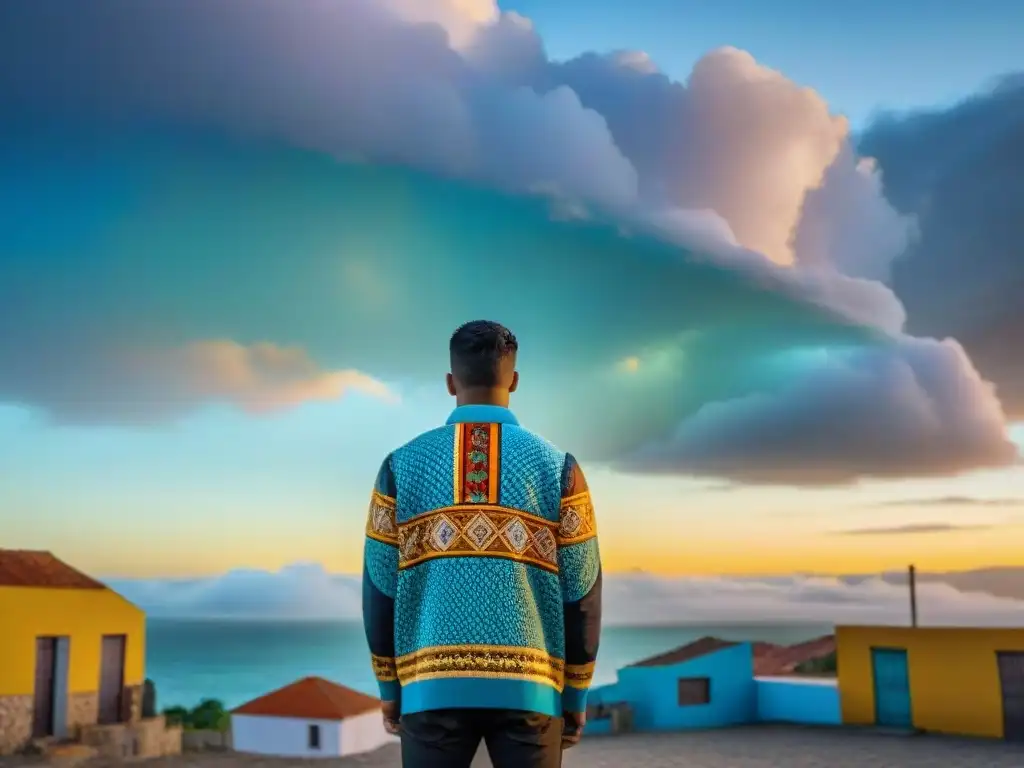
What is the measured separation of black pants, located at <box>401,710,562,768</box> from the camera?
217 cm

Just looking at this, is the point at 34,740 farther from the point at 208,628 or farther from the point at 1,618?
the point at 208,628

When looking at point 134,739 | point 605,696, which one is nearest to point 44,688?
point 134,739

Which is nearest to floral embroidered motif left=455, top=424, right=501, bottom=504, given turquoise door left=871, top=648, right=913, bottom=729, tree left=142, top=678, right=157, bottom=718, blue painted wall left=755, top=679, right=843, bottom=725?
tree left=142, top=678, right=157, bottom=718

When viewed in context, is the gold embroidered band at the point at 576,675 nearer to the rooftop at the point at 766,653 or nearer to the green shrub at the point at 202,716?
the rooftop at the point at 766,653

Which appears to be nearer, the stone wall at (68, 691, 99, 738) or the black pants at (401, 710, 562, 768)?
the black pants at (401, 710, 562, 768)

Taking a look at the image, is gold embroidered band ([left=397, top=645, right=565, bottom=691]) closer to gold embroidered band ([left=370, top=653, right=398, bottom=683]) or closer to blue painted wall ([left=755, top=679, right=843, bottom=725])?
gold embroidered band ([left=370, top=653, right=398, bottom=683])

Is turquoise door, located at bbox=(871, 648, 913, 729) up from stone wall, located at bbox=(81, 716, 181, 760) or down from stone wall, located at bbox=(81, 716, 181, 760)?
up

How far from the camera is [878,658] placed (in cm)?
1205

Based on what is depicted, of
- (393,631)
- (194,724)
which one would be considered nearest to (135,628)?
(194,724)

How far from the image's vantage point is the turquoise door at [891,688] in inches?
466

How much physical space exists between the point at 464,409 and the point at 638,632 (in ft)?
207

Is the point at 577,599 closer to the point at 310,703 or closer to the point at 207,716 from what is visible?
the point at 310,703

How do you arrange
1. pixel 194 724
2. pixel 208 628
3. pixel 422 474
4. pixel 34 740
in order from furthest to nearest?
pixel 208 628 → pixel 194 724 → pixel 34 740 → pixel 422 474

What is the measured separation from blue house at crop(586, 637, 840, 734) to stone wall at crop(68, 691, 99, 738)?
16.4ft
